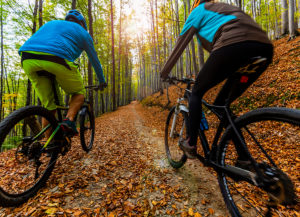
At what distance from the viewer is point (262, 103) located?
4395 millimetres

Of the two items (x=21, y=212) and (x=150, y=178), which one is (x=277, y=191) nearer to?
(x=150, y=178)

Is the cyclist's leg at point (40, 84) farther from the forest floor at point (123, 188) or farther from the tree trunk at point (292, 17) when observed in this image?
the tree trunk at point (292, 17)

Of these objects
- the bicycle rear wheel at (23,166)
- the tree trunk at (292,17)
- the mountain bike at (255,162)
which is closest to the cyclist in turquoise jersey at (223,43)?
the mountain bike at (255,162)

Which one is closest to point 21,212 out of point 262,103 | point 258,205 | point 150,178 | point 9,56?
point 150,178

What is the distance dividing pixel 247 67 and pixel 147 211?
6.18 feet

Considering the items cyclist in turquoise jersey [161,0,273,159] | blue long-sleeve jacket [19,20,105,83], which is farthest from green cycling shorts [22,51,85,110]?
cyclist in turquoise jersey [161,0,273,159]

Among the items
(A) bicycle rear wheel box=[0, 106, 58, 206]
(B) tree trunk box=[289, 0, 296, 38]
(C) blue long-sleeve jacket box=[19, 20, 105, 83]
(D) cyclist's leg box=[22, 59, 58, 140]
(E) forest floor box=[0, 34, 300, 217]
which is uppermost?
(B) tree trunk box=[289, 0, 296, 38]

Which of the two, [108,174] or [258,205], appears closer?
[258,205]

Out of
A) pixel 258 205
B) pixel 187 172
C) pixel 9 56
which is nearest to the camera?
pixel 258 205

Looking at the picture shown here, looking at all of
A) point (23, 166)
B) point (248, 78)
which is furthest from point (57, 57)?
point (248, 78)

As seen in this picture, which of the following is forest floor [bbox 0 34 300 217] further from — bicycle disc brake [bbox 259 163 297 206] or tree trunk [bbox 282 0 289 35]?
tree trunk [bbox 282 0 289 35]

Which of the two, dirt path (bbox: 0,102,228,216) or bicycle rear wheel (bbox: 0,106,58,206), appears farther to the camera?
dirt path (bbox: 0,102,228,216)

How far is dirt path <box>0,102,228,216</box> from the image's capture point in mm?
1419

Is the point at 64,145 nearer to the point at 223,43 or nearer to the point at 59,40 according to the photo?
the point at 59,40
